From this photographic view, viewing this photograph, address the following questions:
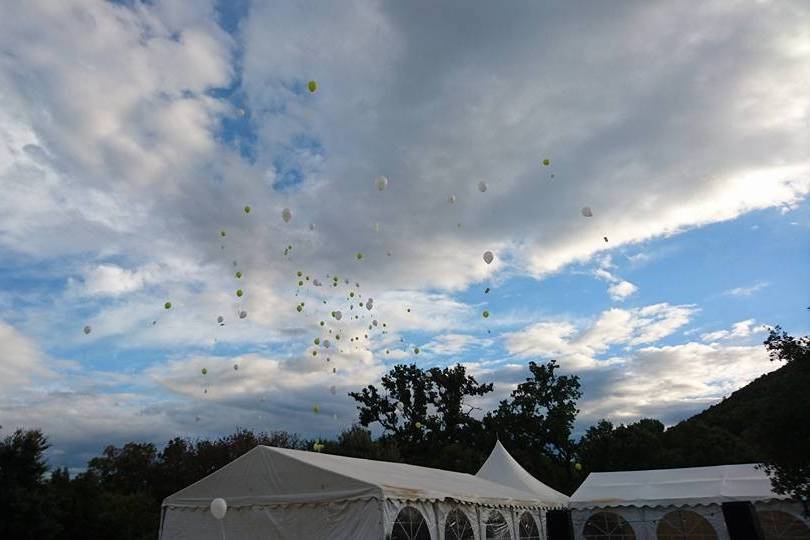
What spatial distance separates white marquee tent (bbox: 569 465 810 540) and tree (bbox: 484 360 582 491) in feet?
52.2

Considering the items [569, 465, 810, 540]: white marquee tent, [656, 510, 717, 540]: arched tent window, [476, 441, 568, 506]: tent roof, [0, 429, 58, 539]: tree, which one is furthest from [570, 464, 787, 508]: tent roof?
[0, 429, 58, 539]: tree

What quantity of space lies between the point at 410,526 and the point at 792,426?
6.50 meters

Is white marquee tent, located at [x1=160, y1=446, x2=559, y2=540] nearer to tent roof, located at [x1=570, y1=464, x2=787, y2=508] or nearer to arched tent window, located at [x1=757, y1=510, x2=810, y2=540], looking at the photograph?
tent roof, located at [x1=570, y1=464, x2=787, y2=508]

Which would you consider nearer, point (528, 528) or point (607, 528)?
point (528, 528)

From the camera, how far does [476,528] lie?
34.8 feet

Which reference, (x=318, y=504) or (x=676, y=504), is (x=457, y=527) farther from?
(x=676, y=504)

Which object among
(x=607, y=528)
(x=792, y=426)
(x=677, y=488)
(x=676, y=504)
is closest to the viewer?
(x=792, y=426)

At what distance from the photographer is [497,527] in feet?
38.2

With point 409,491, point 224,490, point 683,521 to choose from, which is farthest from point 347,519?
point 683,521

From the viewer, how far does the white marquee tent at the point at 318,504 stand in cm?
855

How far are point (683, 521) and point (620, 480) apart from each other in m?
2.24

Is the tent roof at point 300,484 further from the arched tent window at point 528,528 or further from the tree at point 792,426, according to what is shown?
the tree at point 792,426

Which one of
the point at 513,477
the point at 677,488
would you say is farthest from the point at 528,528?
the point at 513,477

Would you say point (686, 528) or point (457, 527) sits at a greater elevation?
point (457, 527)
